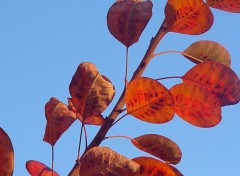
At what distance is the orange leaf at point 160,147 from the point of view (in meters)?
0.72

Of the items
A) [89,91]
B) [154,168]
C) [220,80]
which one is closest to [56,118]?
[89,91]

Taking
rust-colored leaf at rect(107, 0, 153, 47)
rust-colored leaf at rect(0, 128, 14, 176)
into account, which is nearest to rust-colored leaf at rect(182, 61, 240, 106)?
rust-colored leaf at rect(107, 0, 153, 47)

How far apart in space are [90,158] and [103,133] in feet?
0.23

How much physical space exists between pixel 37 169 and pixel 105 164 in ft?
0.54

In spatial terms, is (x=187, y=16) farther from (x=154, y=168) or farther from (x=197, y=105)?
(x=154, y=168)

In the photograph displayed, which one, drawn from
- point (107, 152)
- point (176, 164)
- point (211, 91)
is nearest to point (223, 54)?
point (211, 91)

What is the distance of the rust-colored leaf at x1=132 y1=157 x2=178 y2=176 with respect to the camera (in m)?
0.68

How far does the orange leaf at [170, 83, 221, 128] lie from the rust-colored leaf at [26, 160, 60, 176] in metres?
0.24

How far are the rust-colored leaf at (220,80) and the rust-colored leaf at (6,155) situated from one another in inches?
13.1

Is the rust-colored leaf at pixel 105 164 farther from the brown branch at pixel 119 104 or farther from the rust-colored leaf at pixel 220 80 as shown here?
the rust-colored leaf at pixel 220 80

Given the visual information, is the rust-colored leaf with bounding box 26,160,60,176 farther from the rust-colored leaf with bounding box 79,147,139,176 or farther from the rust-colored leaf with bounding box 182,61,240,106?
the rust-colored leaf with bounding box 182,61,240,106

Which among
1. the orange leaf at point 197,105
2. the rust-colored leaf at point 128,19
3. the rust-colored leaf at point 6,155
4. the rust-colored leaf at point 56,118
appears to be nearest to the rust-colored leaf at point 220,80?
the orange leaf at point 197,105

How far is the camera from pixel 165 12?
2.65ft

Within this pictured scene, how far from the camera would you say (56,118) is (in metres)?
0.74
